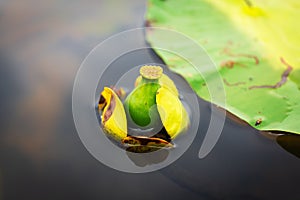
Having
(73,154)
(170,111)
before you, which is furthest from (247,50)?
(73,154)

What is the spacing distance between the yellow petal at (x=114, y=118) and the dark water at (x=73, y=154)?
0.23ft

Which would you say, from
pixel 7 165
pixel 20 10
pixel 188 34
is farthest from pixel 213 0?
pixel 7 165

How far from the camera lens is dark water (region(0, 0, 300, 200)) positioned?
2.56 ft

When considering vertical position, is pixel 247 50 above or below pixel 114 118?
above

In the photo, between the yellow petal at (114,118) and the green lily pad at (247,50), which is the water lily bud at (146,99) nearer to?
the yellow petal at (114,118)

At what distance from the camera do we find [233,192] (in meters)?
0.78

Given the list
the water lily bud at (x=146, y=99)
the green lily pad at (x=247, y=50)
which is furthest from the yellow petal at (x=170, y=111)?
the green lily pad at (x=247, y=50)

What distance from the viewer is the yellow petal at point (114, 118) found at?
0.82 metres

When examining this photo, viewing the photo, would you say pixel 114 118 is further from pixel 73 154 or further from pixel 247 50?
pixel 247 50

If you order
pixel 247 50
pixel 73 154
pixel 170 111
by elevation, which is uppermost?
pixel 247 50

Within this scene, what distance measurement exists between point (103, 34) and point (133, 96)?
1.18 feet

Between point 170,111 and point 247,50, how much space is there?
0.34 metres

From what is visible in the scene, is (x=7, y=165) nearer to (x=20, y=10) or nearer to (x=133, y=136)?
(x=133, y=136)

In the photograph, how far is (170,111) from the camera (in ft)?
Answer: 2.68
